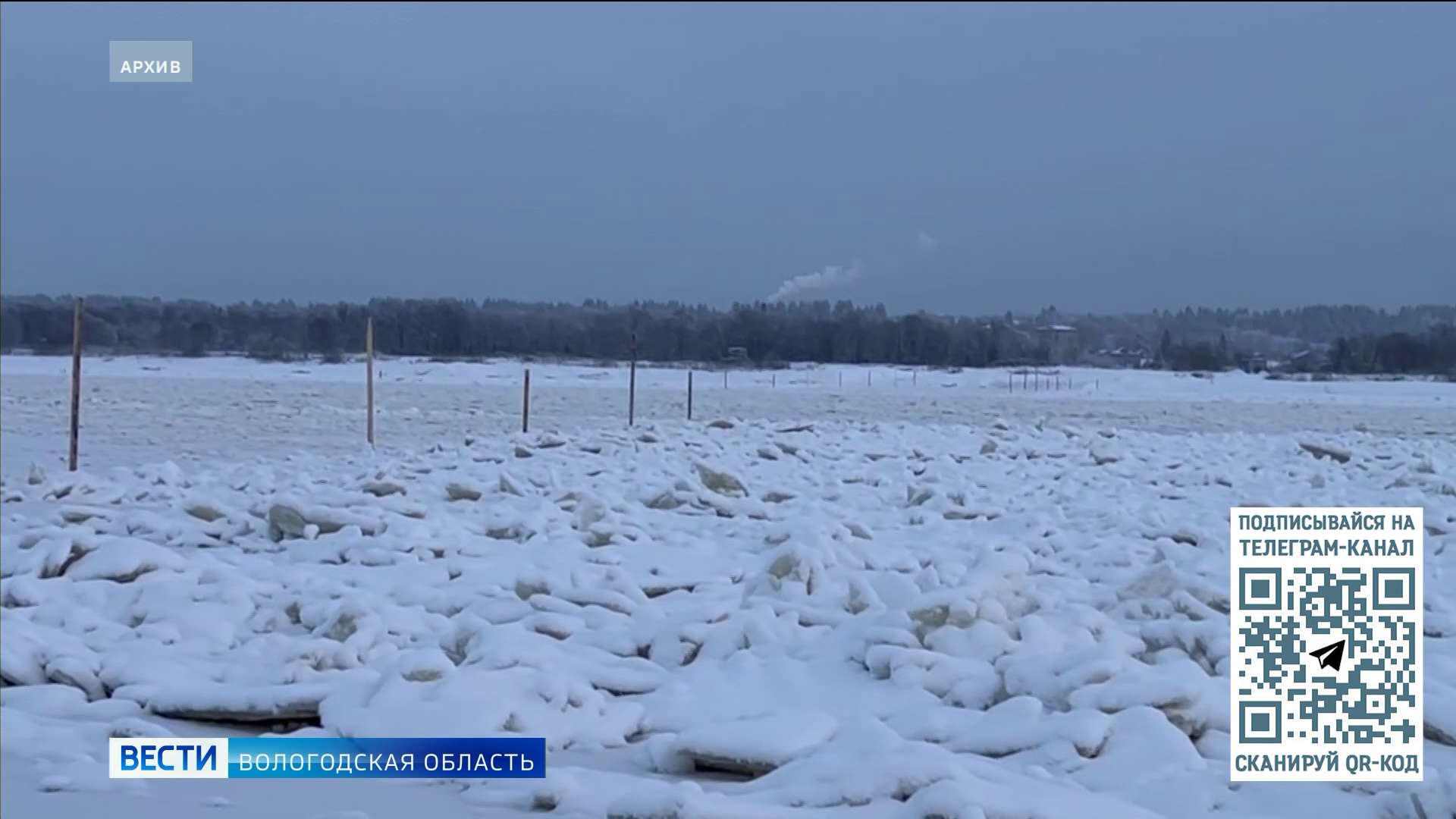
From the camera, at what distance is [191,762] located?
10.6ft

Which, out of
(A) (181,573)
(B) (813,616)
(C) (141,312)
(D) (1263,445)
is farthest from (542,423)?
(B) (813,616)

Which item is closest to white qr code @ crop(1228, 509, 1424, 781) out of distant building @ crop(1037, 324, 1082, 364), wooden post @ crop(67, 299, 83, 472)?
distant building @ crop(1037, 324, 1082, 364)

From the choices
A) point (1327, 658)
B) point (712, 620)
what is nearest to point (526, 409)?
point (712, 620)

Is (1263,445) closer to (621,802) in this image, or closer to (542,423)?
(621,802)

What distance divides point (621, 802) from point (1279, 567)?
78.6 inches

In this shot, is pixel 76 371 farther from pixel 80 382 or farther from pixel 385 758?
pixel 385 758

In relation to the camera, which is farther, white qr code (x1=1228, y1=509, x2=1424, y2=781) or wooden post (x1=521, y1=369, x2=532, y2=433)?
wooden post (x1=521, y1=369, x2=532, y2=433)

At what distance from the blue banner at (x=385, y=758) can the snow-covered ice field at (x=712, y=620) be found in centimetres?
7

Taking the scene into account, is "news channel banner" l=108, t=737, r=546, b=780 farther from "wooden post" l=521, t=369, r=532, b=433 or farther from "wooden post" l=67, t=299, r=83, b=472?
"wooden post" l=521, t=369, r=532, b=433

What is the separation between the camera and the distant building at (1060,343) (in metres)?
10.5

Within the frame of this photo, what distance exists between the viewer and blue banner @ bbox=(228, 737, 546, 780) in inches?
128

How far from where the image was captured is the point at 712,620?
469cm

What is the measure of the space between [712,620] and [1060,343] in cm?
783

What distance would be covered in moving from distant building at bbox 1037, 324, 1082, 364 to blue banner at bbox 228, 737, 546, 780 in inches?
300
